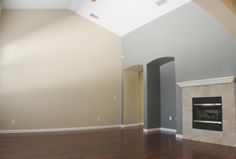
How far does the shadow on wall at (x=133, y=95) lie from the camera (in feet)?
26.7

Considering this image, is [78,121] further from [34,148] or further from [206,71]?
[206,71]

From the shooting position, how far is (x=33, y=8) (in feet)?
22.4

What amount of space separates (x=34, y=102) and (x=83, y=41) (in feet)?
9.02

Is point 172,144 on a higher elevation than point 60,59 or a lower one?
lower

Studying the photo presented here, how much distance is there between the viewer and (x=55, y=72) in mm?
6977

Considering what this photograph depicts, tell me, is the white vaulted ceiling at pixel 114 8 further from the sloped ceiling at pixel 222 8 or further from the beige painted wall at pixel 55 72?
the sloped ceiling at pixel 222 8

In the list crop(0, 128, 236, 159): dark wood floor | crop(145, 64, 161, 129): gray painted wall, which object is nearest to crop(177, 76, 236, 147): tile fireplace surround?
crop(0, 128, 236, 159): dark wood floor

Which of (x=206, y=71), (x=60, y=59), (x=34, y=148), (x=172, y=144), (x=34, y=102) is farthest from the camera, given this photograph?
(x=60, y=59)

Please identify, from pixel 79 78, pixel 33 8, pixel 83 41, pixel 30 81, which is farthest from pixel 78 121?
pixel 33 8

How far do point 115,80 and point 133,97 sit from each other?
1084mm

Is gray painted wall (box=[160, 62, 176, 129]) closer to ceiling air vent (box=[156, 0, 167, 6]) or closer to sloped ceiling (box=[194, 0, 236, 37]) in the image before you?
ceiling air vent (box=[156, 0, 167, 6])

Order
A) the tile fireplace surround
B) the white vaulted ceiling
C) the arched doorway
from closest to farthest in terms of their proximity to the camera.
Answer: the tile fireplace surround, the white vaulted ceiling, the arched doorway

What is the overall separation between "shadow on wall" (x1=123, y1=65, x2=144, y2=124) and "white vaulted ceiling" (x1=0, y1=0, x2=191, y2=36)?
177 cm

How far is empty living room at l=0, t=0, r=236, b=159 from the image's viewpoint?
4.54m
